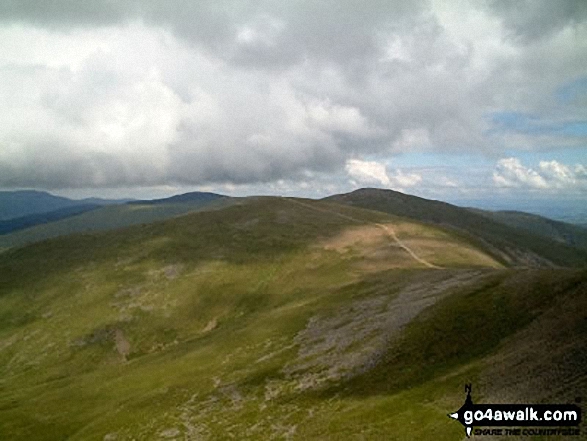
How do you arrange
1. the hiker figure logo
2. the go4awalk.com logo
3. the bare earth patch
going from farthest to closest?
1. the bare earth patch
2. the hiker figure logo
3. the go4awalk.com logo

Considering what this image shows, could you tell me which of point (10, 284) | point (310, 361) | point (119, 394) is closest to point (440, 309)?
point (310, 361)

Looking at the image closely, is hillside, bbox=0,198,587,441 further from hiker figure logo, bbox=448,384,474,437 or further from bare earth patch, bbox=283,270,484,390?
hiker figure logo, bbox=448,384,474,437

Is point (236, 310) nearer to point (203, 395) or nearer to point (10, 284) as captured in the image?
point (203, 395)

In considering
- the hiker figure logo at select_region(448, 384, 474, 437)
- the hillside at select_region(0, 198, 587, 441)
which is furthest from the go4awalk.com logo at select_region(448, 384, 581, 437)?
the hillside at select_region(0, 198, 587, 441)

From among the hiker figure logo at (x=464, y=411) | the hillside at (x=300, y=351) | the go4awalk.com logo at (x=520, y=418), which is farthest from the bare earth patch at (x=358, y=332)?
the go4awalk.com logo at (x=520, y=418)

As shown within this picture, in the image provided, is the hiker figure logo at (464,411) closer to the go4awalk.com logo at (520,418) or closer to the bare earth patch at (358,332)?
the go4awalk.com logo at (520,418)
